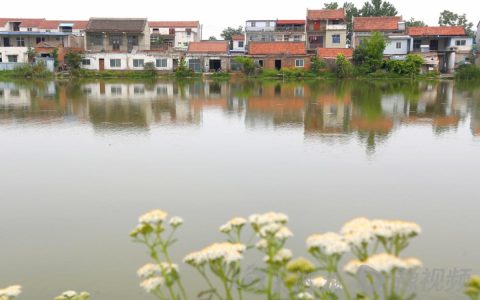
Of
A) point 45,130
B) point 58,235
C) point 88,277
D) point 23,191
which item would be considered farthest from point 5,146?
point 88,277

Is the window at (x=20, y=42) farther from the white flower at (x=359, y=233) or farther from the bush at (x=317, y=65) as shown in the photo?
the white flower at (x=359, y=233)

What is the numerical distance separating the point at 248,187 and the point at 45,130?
25.4ft

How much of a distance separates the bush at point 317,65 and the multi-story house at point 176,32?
1533 centimetres

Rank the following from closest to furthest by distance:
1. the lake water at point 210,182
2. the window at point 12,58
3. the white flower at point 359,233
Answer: the white flower at point 359,233
the lake water at point 210,182
the window at point 12,58

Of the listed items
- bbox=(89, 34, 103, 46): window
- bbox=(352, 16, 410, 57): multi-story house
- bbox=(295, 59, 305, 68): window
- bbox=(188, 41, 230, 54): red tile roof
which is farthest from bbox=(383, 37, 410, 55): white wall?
bbox=(89, 34, 103, 46): window

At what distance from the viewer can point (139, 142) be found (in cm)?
1170

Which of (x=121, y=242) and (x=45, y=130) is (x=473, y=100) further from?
(x=121, y=242)

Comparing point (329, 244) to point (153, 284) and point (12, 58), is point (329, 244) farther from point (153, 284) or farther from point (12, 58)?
point (12, 58)

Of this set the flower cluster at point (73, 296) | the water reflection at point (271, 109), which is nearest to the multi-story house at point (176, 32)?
the water reflection at point (271, 109)

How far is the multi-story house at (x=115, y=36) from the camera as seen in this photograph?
41812 mm

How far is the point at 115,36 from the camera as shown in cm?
4234

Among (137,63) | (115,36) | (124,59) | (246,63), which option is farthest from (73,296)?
(115,36)

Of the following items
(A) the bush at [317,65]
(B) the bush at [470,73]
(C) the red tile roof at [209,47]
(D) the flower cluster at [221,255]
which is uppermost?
(C) the red tile roof at [209,47]

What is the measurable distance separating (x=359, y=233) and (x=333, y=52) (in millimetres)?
38424
